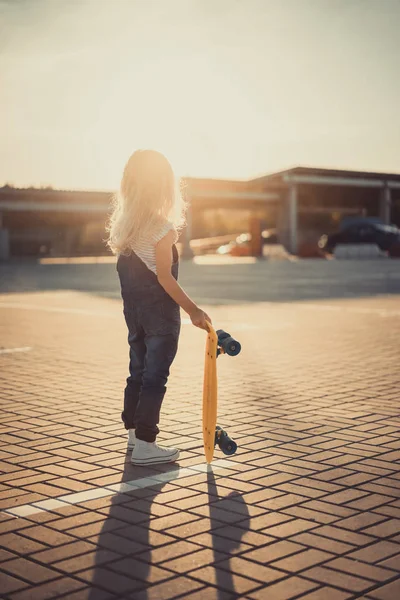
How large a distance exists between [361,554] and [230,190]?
5648 cm

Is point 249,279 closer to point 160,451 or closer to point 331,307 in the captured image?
point 331,307

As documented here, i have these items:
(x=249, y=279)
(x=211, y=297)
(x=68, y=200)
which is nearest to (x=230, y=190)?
(x=68, y=200)

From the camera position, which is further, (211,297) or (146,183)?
(211,297)

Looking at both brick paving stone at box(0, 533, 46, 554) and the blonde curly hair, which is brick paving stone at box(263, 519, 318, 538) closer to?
brick paving stone at box(0, 533, 46, 554)

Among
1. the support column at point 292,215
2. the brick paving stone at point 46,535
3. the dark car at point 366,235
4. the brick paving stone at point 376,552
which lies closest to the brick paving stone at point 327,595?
the brick paving stone at point 376,552

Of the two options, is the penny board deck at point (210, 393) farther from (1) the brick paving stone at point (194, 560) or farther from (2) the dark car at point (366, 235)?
(2) the dark car at point (366, 235)

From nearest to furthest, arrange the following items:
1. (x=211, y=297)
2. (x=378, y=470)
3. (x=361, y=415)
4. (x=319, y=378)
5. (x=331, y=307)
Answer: (x=378, y=470)
(x=361, y=415)
(x=319, y=378)
(x=331, y=307)
(x=211, y=297)

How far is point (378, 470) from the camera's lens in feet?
15.8

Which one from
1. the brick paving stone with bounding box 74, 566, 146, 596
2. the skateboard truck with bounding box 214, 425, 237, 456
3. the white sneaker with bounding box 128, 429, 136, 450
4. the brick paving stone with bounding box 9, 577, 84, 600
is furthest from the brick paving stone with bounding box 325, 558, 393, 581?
the white sneaker with bounding box 128, 429, 136, 450

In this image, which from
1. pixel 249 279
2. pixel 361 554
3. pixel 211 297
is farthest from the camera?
pixel 249 279

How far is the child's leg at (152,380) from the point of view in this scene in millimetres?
4938

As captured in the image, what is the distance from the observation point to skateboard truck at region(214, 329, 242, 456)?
4.74m

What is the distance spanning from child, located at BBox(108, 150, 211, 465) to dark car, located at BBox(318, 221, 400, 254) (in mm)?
47493

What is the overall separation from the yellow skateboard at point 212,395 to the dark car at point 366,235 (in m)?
47.5
